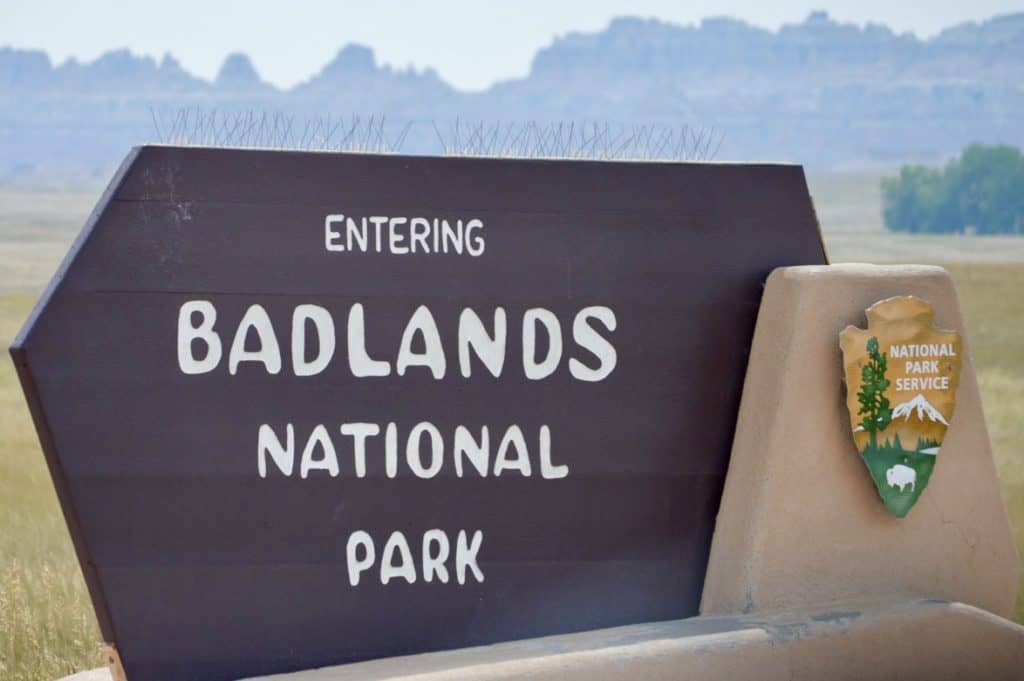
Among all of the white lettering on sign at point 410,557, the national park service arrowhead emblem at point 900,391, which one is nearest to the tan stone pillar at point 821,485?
the national park service arrowhead emblem at point 900,391

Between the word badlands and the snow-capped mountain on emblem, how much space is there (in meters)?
0.97

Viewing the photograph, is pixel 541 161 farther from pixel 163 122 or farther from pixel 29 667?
pixel 29 667

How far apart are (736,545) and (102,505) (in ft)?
6.55

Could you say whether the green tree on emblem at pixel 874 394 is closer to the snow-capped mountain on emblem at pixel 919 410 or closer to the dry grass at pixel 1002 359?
the snow-capped mountain on emblem at pixel 919 410

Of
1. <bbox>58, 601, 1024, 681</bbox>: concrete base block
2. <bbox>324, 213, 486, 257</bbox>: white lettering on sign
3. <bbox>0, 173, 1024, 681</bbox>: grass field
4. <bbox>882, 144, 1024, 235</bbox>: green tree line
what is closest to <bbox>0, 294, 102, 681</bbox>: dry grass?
<bbox>0, 173, 1024, 681</bbox>: grass field

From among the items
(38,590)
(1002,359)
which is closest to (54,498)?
(38,590)

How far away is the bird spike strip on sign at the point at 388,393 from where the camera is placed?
450 cm

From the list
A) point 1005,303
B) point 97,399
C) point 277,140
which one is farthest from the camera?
point 1005,303

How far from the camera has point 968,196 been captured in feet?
415

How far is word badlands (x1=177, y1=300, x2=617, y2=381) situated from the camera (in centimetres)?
456

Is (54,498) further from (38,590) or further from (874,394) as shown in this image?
(874,394)

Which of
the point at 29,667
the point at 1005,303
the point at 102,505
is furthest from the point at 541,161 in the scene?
the point at 1005,303

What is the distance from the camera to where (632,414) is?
4.93 m

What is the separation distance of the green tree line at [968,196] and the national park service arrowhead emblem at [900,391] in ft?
396
